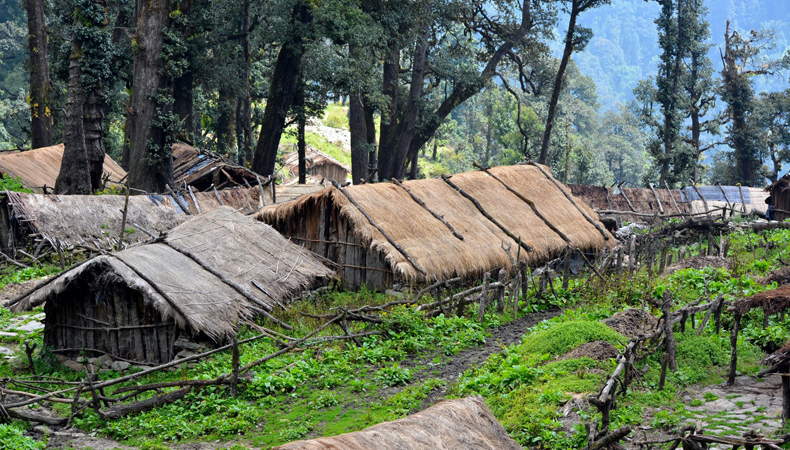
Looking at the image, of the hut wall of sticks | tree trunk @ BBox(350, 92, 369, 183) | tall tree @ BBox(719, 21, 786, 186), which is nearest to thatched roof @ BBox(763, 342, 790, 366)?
the hut wall of sticks

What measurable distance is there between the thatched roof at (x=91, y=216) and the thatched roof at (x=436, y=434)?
454 inches

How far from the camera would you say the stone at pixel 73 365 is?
10930 mm

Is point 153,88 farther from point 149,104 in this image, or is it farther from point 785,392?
point 785,392

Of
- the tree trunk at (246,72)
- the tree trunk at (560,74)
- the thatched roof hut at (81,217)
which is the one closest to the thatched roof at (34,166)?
the thatched roof hut at (81,217)

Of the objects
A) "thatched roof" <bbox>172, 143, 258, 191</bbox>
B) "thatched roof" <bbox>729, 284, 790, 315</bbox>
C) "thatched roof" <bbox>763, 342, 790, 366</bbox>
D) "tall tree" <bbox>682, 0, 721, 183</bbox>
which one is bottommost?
A: "thatched roof" <bbox>763, 342, 790, 366</bbox>

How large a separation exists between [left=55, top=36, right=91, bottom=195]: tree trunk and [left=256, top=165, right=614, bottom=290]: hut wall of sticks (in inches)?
262

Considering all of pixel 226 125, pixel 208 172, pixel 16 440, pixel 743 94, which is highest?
pixel 743 94

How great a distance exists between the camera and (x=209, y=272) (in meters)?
12.1

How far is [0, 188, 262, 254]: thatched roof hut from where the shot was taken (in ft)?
53.2

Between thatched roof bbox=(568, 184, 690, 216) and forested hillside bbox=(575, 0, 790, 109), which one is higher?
Answer: forested hillside bbox=(575, 0, 790, 109)

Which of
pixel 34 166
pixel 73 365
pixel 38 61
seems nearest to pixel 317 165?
pixel 34 166

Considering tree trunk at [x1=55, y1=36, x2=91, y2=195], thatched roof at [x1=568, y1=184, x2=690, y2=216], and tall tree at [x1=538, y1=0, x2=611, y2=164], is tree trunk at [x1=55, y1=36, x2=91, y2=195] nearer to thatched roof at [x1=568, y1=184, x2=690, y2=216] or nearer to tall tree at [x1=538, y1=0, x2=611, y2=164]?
tall tree at [x1=538, y1=0, x2=611, y2=164]

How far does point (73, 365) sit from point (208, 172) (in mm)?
13850

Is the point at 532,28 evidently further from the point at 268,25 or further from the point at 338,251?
the point at 338,251
